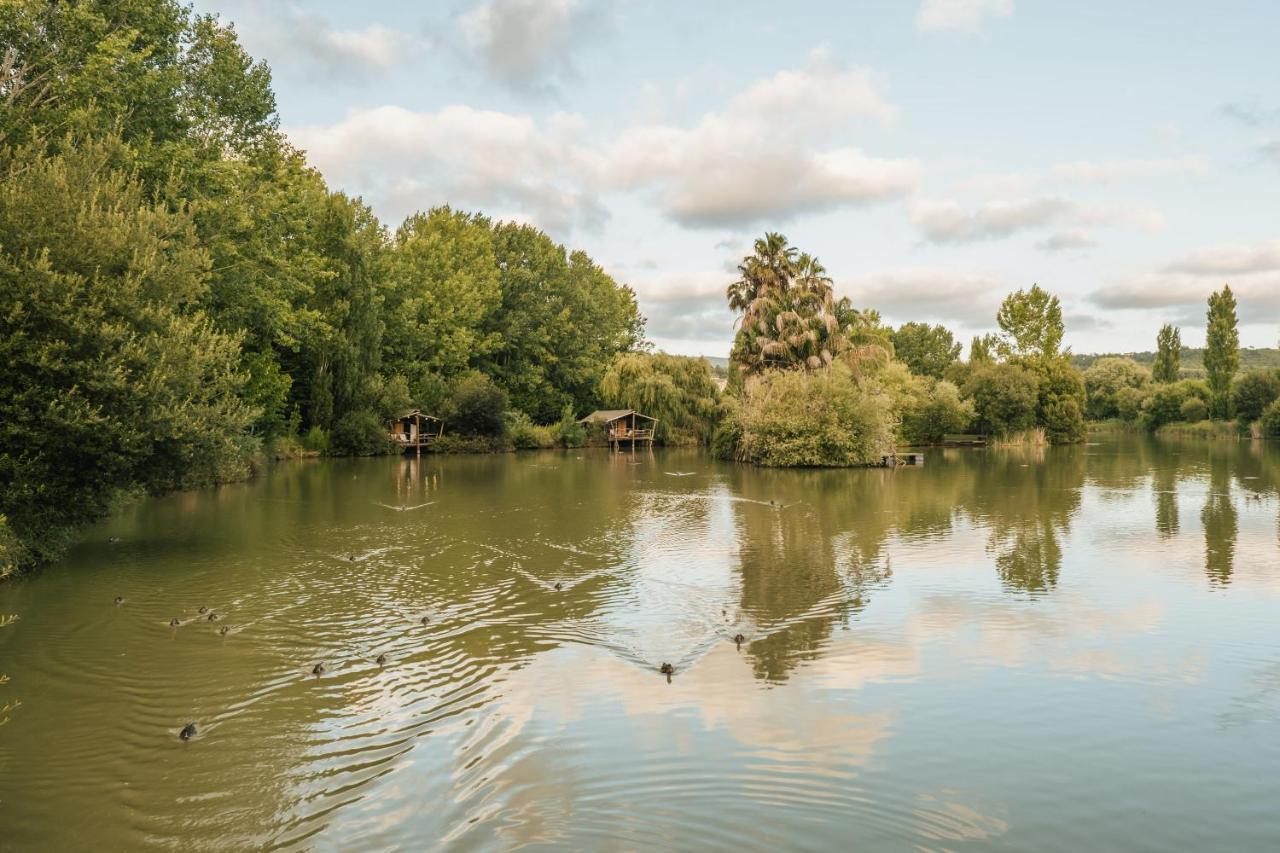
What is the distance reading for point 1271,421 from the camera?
73.3 m

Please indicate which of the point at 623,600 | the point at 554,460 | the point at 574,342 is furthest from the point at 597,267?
the point at 623,600

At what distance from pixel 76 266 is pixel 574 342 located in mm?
58830

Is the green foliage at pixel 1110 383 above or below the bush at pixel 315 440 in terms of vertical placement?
above

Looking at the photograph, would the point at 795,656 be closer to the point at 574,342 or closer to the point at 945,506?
the point at 945,506

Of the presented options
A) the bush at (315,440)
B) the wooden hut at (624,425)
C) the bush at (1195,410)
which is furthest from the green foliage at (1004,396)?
the bush at (315,440)

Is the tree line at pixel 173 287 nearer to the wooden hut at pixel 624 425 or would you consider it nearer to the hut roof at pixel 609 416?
the hut roof at pixel 609 416

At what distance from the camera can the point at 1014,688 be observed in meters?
9.45

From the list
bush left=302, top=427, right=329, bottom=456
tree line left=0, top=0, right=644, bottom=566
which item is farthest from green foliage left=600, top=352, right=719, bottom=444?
bush left=302, top=427, right=329, bottom=456

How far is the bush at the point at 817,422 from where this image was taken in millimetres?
42125

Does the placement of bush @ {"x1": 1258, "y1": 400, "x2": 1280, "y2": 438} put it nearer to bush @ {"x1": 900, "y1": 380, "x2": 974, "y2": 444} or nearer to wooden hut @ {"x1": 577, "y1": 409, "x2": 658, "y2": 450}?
bush @ {"x1": 900, "y1": 380, "x2": 974, "y2": 444}

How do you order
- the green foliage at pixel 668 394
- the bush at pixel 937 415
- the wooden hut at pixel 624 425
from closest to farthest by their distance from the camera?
the wooden hut at pixel 624 425 < the green foliage at pixel 668 394 < the bush at pixel 937 415

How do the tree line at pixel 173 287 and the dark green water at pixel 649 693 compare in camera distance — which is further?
the tree line at pixel 173 287

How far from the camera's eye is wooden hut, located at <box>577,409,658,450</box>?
6519 cm

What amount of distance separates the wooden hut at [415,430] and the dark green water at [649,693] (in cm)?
3576
